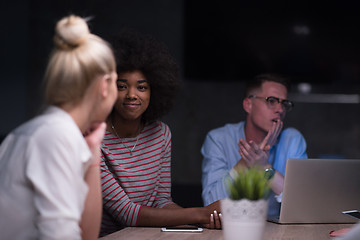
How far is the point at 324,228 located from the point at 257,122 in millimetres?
983

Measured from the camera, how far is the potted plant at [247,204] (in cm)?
117

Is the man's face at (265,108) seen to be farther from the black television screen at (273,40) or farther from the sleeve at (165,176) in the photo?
the black television screen at (273,40)

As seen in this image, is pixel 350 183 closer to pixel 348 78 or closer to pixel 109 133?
pixel 109 133

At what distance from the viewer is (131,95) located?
1932mm

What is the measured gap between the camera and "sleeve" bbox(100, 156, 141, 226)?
182 centimetres

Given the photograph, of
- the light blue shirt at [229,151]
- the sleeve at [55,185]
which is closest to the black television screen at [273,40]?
the light blue shirt at [229,151]

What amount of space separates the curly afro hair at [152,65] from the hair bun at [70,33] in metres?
0.84

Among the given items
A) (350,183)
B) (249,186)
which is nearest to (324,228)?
(350,183)

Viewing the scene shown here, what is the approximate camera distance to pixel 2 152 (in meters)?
1.14

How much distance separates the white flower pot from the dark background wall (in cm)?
305

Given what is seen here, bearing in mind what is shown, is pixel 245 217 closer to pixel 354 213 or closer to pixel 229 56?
pixel 354 213

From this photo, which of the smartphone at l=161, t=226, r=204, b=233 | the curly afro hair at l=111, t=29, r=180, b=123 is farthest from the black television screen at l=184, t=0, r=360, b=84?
the smartphone at l=161, t=226, r=204, b=233

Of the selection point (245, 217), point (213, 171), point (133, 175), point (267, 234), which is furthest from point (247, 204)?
point (213, 171)

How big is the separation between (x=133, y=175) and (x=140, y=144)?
0.15m
